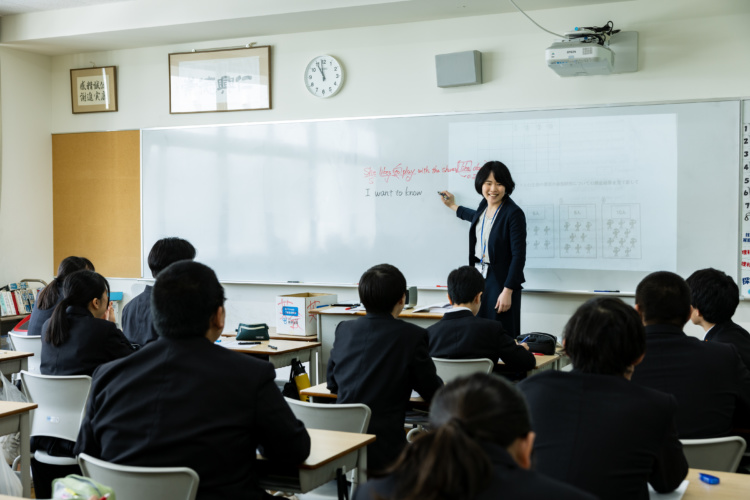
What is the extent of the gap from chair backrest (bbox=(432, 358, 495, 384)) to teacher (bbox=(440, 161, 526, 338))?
183 centimetres

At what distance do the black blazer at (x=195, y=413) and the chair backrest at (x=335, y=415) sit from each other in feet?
2.22

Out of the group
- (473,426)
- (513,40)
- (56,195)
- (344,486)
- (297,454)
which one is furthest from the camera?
(56,195)

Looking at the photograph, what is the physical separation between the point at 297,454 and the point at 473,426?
1071 millimetres

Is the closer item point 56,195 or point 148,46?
point 148,46

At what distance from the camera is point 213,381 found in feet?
6.43

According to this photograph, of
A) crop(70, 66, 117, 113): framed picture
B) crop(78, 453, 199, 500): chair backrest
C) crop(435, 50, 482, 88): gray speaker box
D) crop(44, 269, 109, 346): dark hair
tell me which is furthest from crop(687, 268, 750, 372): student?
crop(70, 66, 117, 113): framed picture

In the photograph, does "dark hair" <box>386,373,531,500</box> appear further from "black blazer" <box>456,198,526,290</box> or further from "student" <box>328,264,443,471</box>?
"black blazer" <box>456,198,526,290</box>

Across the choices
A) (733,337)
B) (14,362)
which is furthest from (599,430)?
(14,362)

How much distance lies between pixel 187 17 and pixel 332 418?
173 inches

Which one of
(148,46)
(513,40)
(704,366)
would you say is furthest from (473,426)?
(148,46)

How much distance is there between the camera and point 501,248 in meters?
5.30

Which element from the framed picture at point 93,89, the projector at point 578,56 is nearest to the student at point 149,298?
the projector at point 578,56

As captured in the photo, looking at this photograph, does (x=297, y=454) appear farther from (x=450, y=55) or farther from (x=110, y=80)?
(x=110, y=80)

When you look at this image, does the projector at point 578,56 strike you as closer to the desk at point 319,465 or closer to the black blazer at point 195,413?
the desk at point 319,465
